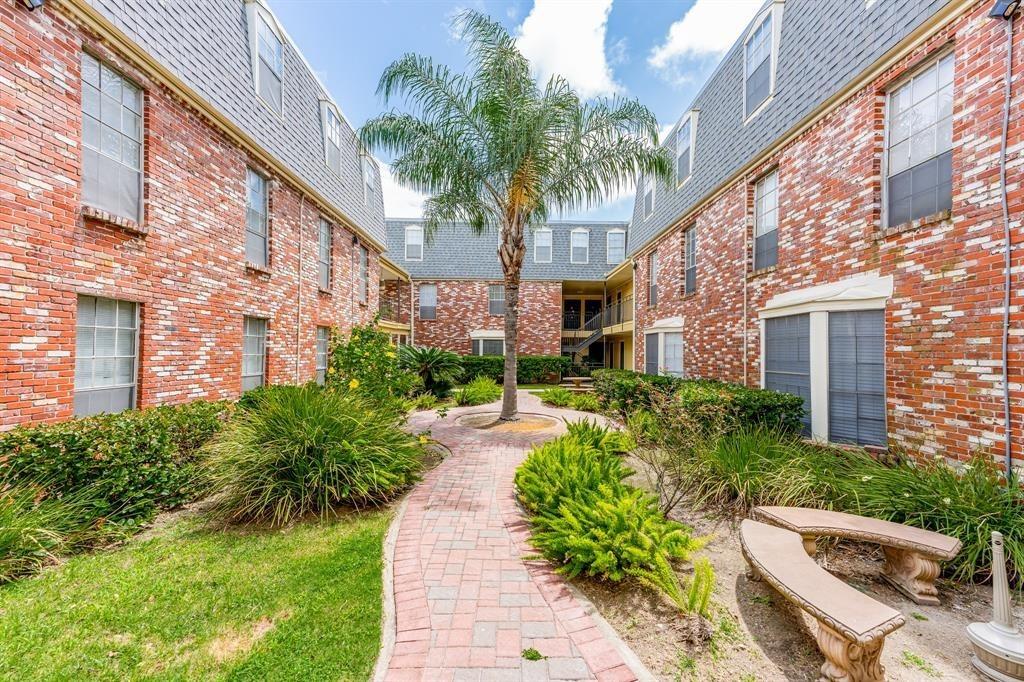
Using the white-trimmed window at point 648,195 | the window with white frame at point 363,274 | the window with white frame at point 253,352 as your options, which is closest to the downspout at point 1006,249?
the white-trimmed window at point 648,195

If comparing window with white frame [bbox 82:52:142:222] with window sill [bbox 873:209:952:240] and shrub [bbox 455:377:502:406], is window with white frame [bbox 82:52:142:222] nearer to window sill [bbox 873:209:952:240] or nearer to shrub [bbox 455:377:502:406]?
shrub [bbox 455:377:502:406]

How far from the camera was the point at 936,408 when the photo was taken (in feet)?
15.8

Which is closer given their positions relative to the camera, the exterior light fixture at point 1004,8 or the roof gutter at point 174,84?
the exterior light fixture at point 1004,8

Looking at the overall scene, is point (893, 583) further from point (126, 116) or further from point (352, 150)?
point (352, 150)

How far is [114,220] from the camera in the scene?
5438 millimetres

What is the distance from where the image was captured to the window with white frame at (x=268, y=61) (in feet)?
28.1

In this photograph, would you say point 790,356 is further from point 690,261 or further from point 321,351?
point 321,351

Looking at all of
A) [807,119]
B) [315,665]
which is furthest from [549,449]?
[807,119]

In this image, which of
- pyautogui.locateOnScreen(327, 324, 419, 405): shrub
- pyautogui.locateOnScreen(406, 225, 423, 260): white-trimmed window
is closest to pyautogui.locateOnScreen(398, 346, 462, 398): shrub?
pyautogui.locateOnScreen(327, 324, 419, 405): shrub

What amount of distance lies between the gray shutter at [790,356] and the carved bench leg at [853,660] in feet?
17.4

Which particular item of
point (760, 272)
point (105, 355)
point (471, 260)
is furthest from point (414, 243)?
point (760, 272)

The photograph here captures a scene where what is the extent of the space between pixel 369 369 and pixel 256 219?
467cm

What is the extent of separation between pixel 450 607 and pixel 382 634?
1.58 feet

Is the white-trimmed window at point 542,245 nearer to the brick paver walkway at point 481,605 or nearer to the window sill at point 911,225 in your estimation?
the window sill at point 911,225
